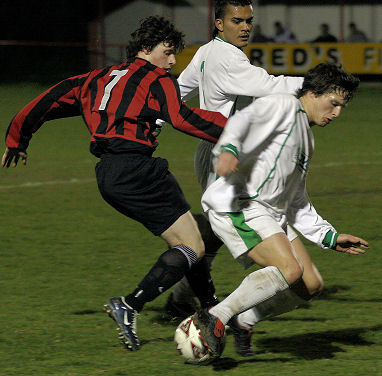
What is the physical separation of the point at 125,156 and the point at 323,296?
73.5 inches

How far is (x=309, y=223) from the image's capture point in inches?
209

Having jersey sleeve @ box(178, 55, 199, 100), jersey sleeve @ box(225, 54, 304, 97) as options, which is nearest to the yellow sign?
jersey sleeve @ box(178, 55, 199, 100)

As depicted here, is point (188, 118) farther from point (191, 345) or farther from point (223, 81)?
point (191, 345)

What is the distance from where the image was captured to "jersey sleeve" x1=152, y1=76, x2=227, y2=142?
206 inches

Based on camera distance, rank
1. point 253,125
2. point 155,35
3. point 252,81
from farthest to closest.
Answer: point 252,81 < point 155,35 < point 253,125

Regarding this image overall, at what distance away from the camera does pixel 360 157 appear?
13.9m

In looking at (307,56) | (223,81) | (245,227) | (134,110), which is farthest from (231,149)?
(307,56)

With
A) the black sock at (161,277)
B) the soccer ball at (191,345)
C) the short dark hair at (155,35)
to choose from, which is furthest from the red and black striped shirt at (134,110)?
the soccer ball at (191,345)

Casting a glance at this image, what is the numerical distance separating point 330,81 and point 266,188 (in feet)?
2.06

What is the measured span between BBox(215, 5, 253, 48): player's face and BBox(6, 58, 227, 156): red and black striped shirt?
620 mm

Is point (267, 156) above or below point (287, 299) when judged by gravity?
above

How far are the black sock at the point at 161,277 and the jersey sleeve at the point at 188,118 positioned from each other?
670 mm

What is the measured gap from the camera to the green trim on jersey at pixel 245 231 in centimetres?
489

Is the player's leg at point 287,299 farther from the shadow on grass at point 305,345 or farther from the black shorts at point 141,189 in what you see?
the black shorts at point 141,189
